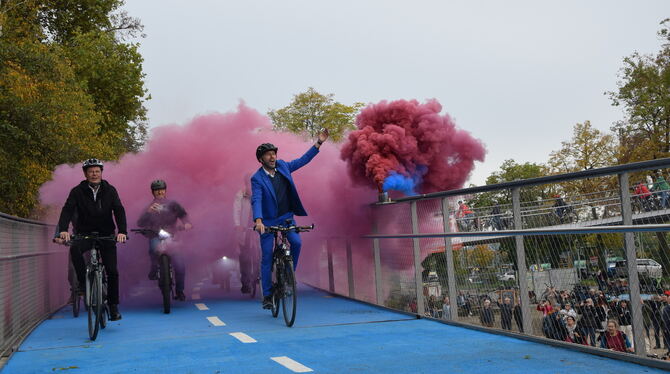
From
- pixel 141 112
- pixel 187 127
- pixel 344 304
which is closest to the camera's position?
pixel 344 304

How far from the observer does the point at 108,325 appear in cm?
953

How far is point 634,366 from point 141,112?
113 ft

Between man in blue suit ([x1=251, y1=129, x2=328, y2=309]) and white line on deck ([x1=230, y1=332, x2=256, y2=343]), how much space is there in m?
1.18

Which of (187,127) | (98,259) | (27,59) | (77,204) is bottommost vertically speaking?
(98,259)

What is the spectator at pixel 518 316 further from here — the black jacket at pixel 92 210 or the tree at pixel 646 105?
the tree at pixel 646 105

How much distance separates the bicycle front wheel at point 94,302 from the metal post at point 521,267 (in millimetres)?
4678

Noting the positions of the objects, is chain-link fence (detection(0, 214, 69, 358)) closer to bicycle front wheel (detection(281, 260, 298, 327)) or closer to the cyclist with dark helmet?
the cyclist with dark helmet

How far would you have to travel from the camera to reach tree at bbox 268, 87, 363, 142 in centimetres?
5581

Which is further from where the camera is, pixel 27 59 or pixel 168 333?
pixel 27 59

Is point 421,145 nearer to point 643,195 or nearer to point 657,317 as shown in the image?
point 643,195

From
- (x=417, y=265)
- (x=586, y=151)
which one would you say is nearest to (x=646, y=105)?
(x=586, y=151)

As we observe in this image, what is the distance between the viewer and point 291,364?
612cm

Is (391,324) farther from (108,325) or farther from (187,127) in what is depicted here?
(187,127)

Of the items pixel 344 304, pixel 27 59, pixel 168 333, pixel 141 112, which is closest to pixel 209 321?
pixel 168 333
